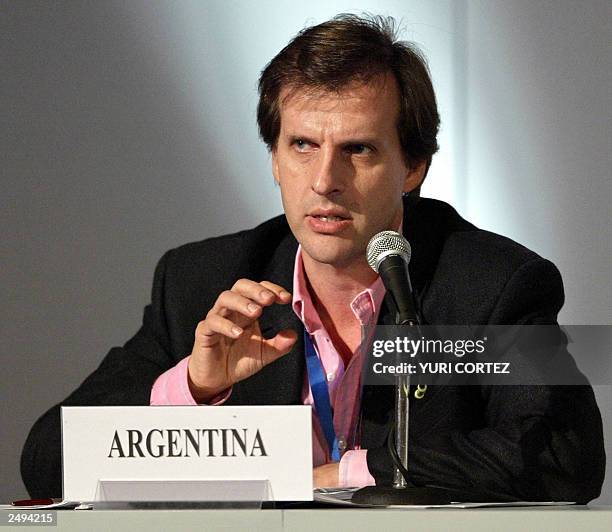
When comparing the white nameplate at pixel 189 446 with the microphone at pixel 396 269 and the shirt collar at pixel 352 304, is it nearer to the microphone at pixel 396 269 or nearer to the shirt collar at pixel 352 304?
the microphone at pixel 396 269

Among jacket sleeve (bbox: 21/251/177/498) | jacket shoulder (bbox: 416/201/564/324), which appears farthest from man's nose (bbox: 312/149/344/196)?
jacket sleeve (bbox: 21/251/177/498)

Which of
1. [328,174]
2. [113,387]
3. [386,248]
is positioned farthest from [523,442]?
[113,387]

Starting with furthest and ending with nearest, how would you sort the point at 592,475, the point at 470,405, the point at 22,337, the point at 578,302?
the point at 22,337 → the point at 578,302 → the point at 470,405 → the point at 592,475

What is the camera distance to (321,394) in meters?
2.05

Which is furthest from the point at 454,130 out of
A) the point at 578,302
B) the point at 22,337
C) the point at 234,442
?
the point at 234,442

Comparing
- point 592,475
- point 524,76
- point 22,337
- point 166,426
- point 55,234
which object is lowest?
point 592,475

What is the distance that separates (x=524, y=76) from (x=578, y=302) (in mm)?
590

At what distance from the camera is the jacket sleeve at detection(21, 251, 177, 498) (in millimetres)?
1949

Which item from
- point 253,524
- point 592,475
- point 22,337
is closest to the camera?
point 253,524

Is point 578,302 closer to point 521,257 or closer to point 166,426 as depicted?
point 521,257

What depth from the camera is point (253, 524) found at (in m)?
1.14

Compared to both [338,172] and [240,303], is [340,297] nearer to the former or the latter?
[338,172]

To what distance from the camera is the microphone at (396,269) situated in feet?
4.37

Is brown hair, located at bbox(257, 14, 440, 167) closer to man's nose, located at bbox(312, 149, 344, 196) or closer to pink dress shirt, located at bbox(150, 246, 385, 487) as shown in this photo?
man's nose, located at bbox(312, 149, 344, 196)
